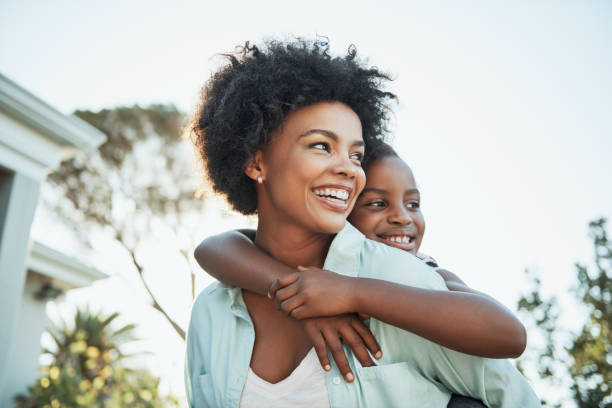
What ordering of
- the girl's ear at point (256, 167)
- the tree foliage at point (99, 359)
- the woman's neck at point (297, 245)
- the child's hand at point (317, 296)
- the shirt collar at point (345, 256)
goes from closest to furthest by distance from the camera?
1. the child's hand at point (317, 296)
2. the shirt collar at point (345, 256)
3. the woman's neck at point (297, 245)
4. the girl's ear at point (256, 167)
5. the tree foliage at point (99, 359)

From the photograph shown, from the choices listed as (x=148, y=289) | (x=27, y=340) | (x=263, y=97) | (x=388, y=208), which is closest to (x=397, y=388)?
(x=388, y=208)

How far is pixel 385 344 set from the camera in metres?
2.06

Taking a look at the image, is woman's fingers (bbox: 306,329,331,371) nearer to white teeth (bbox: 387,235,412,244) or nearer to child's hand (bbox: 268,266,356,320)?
child's hand (bbox: 268,266,356,320)

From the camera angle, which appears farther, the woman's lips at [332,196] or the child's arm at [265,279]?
the woman's lips at [332,196]

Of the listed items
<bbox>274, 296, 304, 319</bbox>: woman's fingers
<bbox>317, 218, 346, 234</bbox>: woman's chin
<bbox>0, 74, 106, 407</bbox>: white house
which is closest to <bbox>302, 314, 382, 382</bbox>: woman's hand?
<bbox>274, 296, 304, 319</bbox>: woman's fingers

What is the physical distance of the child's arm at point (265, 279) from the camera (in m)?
2.00

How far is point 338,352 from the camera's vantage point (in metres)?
2.00

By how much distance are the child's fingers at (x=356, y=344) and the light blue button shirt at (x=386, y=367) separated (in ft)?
0.11

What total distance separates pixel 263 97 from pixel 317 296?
1.15 m

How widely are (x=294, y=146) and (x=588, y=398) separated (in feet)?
20.3

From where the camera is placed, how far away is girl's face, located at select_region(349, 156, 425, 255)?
3115 mm

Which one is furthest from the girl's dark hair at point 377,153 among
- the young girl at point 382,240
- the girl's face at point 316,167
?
the girl's face at point 316,167

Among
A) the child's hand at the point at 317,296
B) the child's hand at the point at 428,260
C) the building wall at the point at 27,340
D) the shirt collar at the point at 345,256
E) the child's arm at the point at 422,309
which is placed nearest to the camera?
A: the child's arm at the point at 422,309

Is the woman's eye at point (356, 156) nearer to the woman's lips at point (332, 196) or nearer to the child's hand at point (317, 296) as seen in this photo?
the woman's lips at point (332, 196)
